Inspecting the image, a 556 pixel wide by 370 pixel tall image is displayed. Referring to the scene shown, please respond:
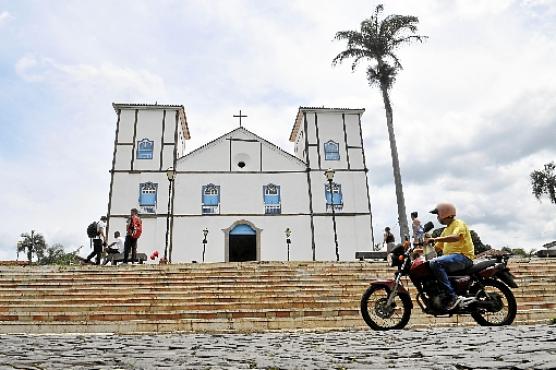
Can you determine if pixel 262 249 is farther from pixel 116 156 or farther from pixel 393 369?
pixel 393 369

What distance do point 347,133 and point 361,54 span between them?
6.39m

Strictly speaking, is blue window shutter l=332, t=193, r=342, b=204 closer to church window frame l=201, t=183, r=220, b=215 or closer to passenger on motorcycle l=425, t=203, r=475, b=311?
church window frame l=201, t=183, r=220, b=215

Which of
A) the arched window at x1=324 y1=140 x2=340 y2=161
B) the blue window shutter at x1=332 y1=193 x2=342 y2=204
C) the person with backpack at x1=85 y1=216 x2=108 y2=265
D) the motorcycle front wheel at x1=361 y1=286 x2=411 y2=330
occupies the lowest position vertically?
the motorcycle front wheel at x1=361 y1=286 x2=411 y2=330

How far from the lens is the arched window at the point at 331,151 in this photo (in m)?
26.0

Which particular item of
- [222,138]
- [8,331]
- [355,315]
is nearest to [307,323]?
[355,315]

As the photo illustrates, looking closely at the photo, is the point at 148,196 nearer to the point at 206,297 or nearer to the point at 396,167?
the point at 396,167

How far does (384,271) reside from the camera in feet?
34.2

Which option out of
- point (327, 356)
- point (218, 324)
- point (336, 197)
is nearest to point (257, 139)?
point (336, 197)

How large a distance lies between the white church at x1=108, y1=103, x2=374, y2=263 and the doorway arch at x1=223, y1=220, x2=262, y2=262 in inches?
2.1

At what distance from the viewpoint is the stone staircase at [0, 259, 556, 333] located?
23.5ft

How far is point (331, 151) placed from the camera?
2614cm

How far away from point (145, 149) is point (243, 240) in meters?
7.53

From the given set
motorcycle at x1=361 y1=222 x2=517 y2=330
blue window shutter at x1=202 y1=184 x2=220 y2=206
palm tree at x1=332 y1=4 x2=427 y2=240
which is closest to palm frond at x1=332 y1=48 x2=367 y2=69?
palm tree at x1=332 y1=4 x2=427 y2=240

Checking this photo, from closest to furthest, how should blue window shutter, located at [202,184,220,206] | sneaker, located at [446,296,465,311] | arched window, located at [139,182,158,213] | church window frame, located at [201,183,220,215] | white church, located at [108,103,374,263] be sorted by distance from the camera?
sneaker, located at [446,296,465,311] < white church, located at [108,103,374,263] < arched window, located at [139,182,158,213] < church window frame, located at [201,183,220,215] < blue window shutter, located at [202,184,220,206]
